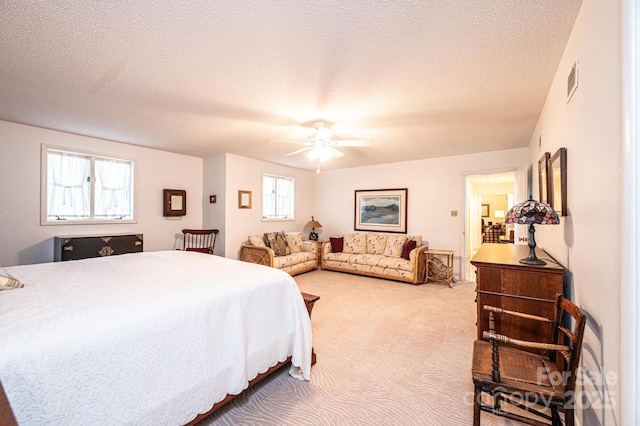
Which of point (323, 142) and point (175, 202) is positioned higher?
point (323, 142)

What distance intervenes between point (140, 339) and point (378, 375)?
1740 millimetres

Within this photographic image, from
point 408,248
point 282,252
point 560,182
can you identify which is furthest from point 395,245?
point 560,182

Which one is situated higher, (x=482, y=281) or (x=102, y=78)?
(x=102, y=78)

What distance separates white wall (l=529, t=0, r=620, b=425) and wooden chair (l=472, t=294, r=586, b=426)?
92 mm

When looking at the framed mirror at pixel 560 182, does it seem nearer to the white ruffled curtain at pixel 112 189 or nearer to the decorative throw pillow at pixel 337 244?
the decorative throw pillow at pixel 337 244

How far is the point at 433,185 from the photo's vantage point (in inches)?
217

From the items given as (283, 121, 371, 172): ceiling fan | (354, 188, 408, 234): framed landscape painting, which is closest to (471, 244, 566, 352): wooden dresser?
(283, 121, 371, 172): ceiling fan

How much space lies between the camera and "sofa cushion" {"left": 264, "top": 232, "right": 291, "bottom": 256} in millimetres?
5508

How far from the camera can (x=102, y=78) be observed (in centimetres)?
229

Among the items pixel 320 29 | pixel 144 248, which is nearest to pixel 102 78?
pixel 320 29

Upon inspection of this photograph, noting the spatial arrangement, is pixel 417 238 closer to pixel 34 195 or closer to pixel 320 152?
pixel 320 152

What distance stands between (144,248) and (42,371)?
13.6ft

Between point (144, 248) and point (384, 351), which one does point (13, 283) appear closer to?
point (384, 351)

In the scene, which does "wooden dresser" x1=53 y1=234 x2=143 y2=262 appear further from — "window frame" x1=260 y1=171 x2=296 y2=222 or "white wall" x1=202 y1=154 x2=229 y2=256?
"window frame" x1=260 y1=171 x2=296 y2=222
